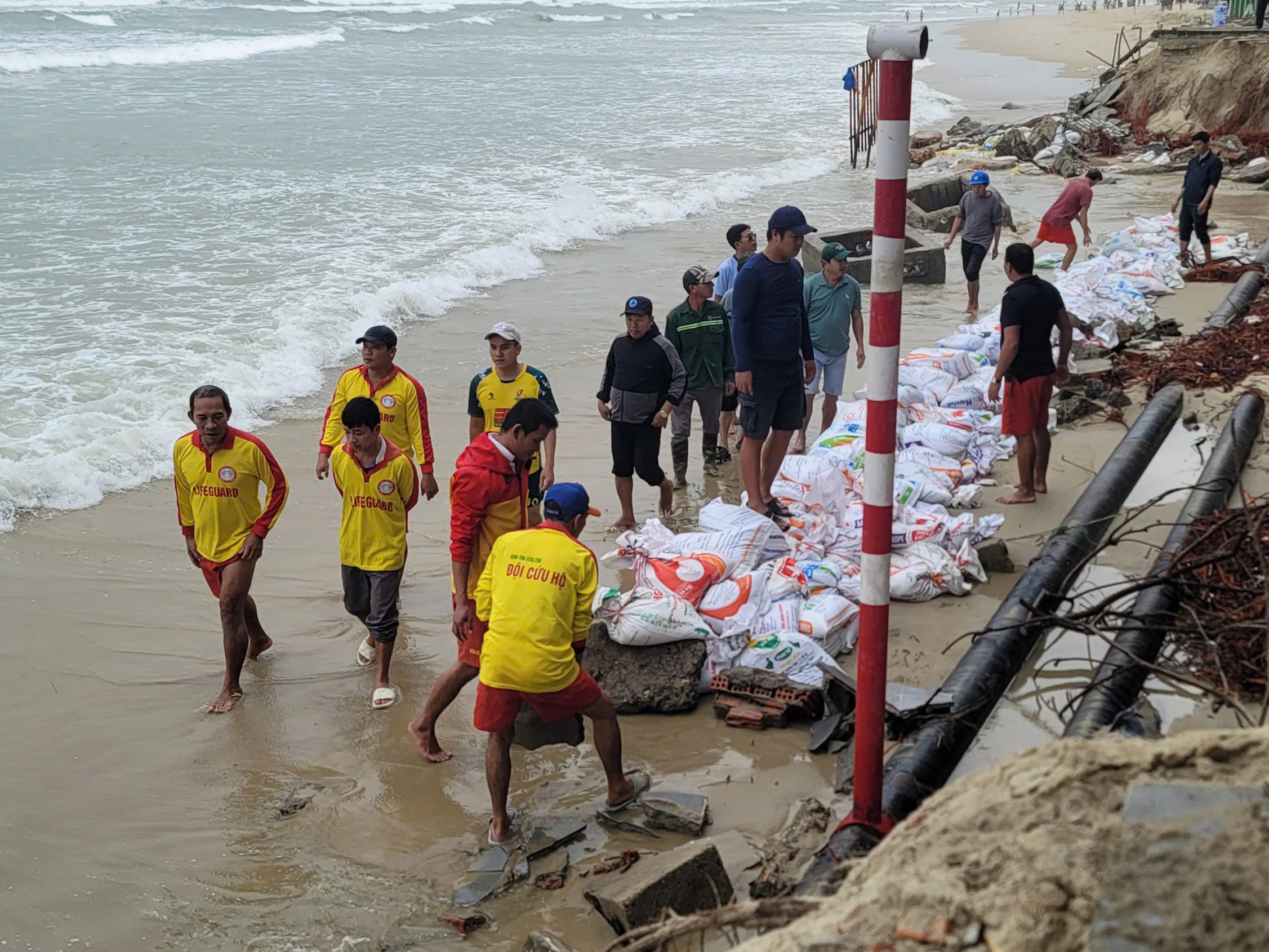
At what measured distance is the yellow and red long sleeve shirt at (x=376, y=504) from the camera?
598 cm

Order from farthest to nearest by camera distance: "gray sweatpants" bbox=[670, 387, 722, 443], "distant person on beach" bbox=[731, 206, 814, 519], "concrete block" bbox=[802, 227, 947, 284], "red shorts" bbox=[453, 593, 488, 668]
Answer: "concrete block" bbox=[802, 227, 947, 284]
"gray sweatpants" bbox=[670, 387, 722, 443]
"distant person on beach" bbox=[731, 206, 814, 519]
"red shorts" bbox=[453, 593, 488, 668]

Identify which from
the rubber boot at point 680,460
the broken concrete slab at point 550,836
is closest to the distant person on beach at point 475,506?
the broken concrete slab at point 550,836

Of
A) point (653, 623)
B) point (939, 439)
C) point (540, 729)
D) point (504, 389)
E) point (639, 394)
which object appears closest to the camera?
point (540, 729)

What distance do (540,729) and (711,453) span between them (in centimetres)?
442

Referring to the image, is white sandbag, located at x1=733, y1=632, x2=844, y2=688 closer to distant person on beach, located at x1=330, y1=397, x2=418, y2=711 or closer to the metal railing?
distant person on beach, located at x1=330, y1=397, x2=418, y2=711

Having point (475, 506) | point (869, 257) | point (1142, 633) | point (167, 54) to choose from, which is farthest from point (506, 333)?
point (167, 54)

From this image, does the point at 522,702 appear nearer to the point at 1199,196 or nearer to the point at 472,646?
the point at 472,646

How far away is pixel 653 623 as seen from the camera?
562 cm

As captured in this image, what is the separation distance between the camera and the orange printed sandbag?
6.13 m

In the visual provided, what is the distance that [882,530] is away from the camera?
368cm

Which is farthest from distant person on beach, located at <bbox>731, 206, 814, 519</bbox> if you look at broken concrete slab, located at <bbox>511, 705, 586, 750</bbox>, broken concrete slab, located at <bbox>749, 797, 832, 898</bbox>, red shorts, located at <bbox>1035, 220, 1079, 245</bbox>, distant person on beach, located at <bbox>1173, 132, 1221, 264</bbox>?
distant person on beach, located at <bbox>1173, 132, 1221, 264</bbox>

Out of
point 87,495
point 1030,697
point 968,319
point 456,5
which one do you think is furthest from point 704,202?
point 456,5

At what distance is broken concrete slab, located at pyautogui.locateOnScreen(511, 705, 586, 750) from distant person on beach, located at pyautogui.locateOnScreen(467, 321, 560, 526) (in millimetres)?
1844

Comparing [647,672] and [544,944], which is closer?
[544,944]
